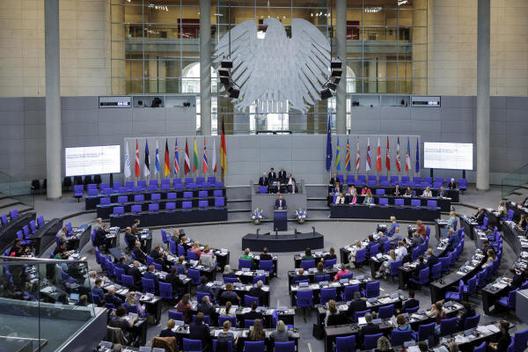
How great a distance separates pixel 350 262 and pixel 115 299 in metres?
8.01

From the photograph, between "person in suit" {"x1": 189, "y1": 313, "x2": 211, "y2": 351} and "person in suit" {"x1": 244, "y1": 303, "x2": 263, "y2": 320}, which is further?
"person in suit" {"x1": 244, "y1": 303, "x2": 263, "y2": 320}

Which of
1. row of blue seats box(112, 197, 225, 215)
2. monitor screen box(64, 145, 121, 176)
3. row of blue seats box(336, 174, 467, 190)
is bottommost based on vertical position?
row of blue seats box(112, 197, 225, 215)

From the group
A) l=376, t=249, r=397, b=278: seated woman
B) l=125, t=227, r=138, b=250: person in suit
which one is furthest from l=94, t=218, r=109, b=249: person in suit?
l=376, t=249, r=397, b=278: seated woman

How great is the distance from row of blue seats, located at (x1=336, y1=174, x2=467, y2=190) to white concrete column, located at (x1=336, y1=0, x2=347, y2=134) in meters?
3.74

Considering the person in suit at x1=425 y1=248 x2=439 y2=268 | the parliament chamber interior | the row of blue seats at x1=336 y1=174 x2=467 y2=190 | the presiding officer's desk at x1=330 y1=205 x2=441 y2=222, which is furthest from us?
the row of blue seats at x1=336 y1=174 x2=467 y2=190

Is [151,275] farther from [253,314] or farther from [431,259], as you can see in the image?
[431,259]

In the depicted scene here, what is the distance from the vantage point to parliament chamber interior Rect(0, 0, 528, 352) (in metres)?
20.2

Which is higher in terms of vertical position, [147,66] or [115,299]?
[147,66]

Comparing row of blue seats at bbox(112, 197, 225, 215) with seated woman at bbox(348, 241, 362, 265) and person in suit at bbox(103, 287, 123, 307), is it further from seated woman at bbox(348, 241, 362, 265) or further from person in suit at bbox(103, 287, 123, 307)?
person in suit at bbox(103, 287, 123, 307)

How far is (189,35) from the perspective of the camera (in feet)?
110

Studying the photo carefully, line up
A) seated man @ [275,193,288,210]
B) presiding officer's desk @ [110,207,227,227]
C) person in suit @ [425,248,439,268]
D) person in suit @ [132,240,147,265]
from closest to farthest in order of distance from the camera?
person in suit @ [425,248,439,268]
person in suit @ [132,240,147,265]
presiding officer's desk @ [110,207,227,227]
seated man @ [275,193,288,210]

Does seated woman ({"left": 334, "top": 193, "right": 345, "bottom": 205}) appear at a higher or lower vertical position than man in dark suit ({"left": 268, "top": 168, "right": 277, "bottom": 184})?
lower

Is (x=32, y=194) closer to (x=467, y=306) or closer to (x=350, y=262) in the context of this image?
(x=350, y=262)

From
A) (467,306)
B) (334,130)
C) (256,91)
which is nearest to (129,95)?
(256,91)
